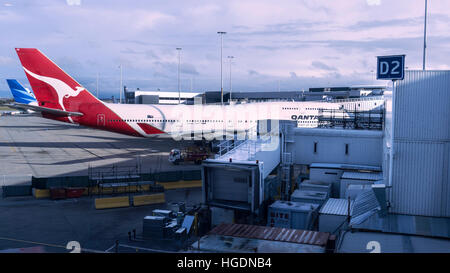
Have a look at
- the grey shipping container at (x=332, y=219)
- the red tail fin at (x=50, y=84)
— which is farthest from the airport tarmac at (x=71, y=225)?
the red tail fin at (x=50, y=84)

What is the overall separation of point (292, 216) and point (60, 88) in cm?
3181

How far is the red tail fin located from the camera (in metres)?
39.4

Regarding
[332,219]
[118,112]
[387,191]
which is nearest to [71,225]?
[332,219]

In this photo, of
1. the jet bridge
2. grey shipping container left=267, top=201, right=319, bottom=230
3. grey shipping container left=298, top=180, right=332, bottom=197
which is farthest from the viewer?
grey shipping container left=298, top=180, right=332, bottom=197

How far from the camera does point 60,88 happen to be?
41.3 meters

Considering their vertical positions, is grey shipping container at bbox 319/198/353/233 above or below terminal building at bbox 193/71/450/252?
below

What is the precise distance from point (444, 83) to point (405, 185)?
199 inches

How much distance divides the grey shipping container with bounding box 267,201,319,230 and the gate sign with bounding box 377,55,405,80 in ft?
26.2

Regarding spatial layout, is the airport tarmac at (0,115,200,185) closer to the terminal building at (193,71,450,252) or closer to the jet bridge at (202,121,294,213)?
the jet bridge at (202,121,294,213)

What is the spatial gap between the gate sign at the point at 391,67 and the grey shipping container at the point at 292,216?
26.2 feet

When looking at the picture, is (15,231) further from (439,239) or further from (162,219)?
(439,239)

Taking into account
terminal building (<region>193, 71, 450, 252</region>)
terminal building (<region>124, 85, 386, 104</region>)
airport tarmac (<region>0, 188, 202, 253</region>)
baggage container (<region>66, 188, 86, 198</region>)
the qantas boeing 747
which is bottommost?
airport tarmac (<region>0, 188, 202, 253</region>)

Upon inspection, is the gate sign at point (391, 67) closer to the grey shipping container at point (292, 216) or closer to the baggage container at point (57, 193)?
the grey shipping container at point (292, 216)

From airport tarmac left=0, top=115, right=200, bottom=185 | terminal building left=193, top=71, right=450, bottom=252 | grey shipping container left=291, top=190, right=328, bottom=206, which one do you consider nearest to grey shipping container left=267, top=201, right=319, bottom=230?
terminal building left=193, top=71, right=450, bottom=252
